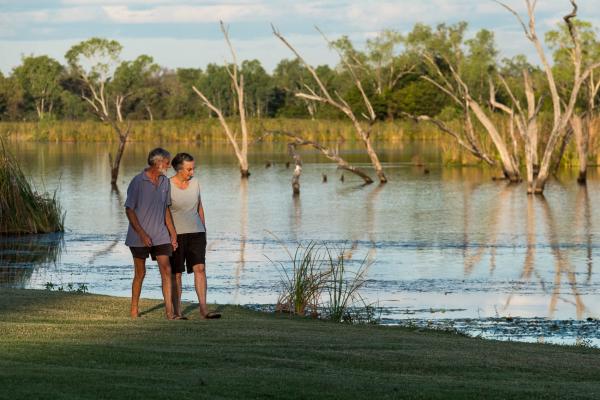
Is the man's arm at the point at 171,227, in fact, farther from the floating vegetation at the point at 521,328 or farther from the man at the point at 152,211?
the floating vegetation at the point at 521,328

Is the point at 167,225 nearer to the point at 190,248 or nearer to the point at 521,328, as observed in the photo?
the point at 190,248

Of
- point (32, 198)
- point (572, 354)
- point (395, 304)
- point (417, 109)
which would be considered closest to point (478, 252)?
point (395, 304)

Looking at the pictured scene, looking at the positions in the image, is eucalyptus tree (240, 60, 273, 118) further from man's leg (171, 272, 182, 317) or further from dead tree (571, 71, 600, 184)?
man's leg (171, 272, 182, 317)

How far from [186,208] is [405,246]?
38.3ft

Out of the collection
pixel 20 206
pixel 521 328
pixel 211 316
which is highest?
pixel 20 206

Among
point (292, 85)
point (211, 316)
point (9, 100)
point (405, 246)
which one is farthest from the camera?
point (292, 85)

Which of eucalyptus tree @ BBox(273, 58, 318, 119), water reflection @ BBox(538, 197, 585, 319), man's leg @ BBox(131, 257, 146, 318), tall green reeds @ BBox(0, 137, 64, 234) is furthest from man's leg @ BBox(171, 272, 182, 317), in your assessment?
eucalyptus tree @ BBox(273, 58, 318, 119)

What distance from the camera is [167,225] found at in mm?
11531

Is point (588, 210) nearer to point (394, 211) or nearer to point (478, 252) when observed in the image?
point (394, 211)

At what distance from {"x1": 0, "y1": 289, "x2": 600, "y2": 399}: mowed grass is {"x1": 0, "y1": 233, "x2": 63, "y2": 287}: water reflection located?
6245 millimetres

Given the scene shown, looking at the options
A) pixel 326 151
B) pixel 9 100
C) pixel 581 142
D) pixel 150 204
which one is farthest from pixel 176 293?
pixel 9 100

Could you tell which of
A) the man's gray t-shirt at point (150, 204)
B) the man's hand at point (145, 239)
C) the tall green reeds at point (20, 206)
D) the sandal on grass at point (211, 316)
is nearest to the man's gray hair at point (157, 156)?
the man's gray t-shirt at point (150, 204)

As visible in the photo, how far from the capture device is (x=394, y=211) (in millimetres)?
31531

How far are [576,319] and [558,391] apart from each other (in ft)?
20.1
